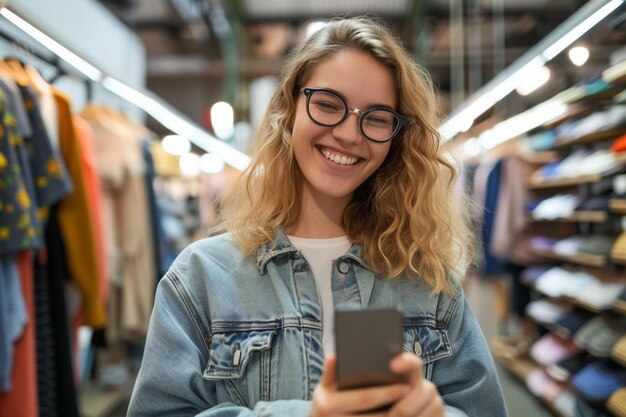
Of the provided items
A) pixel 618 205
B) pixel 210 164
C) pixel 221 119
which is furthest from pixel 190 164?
pixel 618 205

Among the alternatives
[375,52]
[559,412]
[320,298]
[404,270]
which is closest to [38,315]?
[320,298]

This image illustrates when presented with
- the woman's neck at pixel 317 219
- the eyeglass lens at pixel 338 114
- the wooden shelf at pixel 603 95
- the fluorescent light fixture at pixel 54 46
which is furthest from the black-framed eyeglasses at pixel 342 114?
the wooden shelf at pixel 603 95

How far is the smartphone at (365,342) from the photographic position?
2.32ft

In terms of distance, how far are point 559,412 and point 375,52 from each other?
3.24 m

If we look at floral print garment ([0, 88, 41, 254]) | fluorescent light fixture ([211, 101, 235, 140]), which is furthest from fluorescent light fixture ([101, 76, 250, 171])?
fluorescent light fixture ([211, 101, 235, 140])

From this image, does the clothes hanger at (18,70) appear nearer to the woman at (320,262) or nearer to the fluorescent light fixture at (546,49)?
the woman at (320,262)

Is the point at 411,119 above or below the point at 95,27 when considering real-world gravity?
below

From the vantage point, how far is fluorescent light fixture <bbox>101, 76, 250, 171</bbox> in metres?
2.81

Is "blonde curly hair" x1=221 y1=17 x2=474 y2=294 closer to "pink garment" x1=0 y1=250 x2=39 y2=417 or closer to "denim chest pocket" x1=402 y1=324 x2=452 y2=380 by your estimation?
"denim chest pocket" x1=402 y1=324 x2=452 y2=380

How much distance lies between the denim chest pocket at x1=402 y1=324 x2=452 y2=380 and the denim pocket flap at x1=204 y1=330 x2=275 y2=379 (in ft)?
0.99

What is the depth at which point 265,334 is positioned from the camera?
1087 mm

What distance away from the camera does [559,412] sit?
3445mm

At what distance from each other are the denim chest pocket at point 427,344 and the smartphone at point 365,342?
15.8 inches

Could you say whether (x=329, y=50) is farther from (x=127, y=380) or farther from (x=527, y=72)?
(x=127, y=380)
